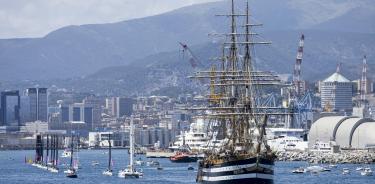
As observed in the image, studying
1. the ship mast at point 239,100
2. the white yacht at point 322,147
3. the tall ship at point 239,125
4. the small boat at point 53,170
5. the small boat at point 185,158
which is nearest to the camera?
the tall ship at point 239,125

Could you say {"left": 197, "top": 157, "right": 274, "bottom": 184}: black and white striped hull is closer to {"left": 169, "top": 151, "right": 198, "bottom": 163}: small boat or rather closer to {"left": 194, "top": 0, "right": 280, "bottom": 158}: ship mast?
{"left": 194, "top": 0, "right": 280, "bottom": 158}: ship mast

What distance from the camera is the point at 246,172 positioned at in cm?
8094

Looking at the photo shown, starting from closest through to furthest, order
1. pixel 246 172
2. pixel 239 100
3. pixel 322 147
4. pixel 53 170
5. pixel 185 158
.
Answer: pixel 246 172, pixel 239 100, pixel 53 170, pixel 185 158, pixel 322 147

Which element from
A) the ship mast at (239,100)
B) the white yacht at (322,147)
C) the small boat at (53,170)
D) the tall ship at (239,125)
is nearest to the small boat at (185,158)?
the white yacht at (322,147)

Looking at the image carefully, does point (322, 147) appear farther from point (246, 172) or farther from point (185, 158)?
point (246, 172)

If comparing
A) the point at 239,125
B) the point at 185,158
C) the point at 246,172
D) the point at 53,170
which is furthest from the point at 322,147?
the point at 246,172

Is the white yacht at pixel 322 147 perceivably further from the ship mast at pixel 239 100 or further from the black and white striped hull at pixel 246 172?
the black and white striped hull at pixel 246 172

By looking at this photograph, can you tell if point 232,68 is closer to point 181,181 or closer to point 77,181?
point 181,181

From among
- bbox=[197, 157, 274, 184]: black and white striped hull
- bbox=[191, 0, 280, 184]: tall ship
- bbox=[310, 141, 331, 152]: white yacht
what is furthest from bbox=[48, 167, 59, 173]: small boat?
bbox=[197, 157, 274, 184]: black and white striped hull

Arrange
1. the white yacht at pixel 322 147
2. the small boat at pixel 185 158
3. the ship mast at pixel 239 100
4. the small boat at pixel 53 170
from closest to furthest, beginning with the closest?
the ship mast at pixel 239 100, the small boat at pixel 53 170, the small boat at pixel 185 158, the white yacht at pixel 322 147

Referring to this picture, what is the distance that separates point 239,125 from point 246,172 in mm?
11292

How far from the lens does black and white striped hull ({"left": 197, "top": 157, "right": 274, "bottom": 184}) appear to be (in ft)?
265

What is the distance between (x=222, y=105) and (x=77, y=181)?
77.7 feet

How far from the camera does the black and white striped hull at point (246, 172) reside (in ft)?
265
